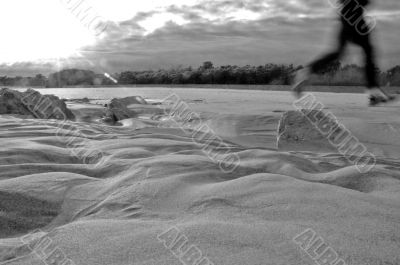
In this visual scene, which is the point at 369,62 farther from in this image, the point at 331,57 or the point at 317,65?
the point at 317,65

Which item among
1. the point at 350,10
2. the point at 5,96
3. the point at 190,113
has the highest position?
the point at 350,10

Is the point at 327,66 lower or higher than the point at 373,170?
higher

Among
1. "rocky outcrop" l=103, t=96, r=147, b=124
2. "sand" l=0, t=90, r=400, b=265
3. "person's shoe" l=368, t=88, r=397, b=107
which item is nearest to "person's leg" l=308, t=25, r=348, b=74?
"person's shoe" l=368, t=88, r=397, b=107

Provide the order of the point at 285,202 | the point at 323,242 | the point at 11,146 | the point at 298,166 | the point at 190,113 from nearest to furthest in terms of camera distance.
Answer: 1. the point at 323,242
2. the point at 285,202
3. the point at 298,166
4. the point at 11,146
5. the point at 190,113

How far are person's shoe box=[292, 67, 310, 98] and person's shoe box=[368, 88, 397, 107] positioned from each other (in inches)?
18.7

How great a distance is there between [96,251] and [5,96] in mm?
6117

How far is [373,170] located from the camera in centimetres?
211

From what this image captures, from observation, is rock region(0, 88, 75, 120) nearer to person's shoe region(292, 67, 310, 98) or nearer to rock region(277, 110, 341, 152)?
rock region(277, 110, 341, 152)

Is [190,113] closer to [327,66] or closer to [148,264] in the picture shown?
[327,66]

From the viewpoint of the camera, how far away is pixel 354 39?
7.75ft

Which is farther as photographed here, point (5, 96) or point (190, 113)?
point (190, 113)

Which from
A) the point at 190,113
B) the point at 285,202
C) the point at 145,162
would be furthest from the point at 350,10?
the point at 190,113

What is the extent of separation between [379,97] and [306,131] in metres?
0.72

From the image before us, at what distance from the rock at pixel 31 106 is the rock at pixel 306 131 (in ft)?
12.4
